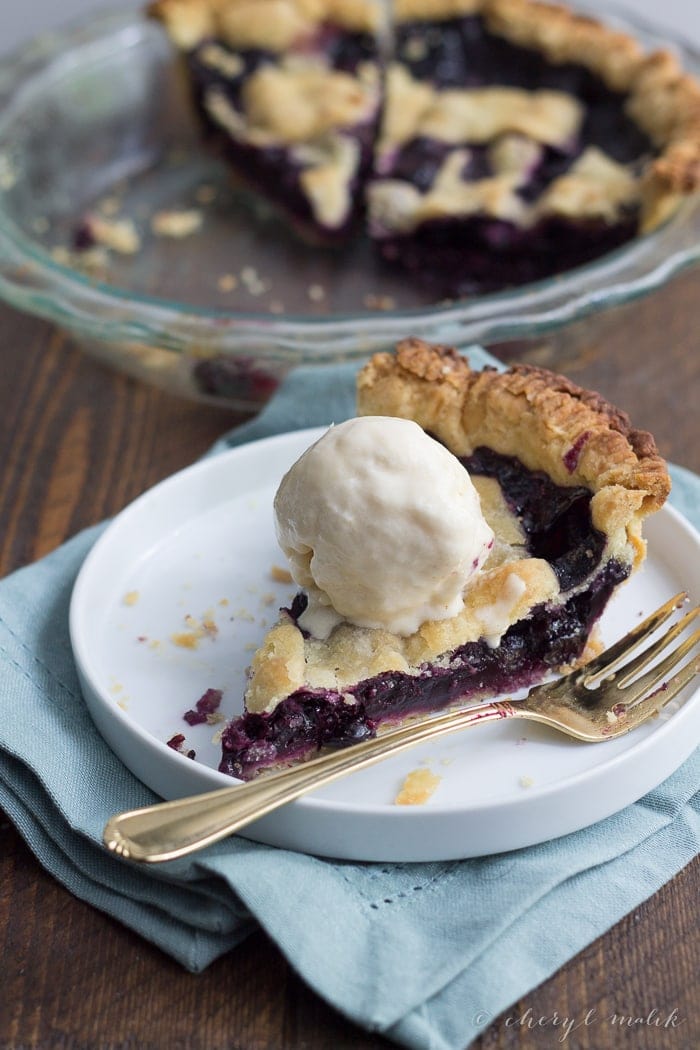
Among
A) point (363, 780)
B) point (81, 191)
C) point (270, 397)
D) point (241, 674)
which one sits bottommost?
point (81, 191)

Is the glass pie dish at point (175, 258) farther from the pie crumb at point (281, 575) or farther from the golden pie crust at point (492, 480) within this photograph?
the pie crumb at point (281, 575)

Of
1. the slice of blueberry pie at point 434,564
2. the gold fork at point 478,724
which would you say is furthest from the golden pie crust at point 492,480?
the gold fork at point 478,724

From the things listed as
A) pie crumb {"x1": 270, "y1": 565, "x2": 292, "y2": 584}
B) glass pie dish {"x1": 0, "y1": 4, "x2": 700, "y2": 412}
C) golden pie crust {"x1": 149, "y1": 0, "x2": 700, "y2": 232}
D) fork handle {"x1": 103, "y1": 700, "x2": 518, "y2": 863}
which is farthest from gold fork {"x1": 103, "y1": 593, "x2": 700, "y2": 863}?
golden pie crust {"x1": 149, "y1": 0, "x2": 700, "y2": 232}

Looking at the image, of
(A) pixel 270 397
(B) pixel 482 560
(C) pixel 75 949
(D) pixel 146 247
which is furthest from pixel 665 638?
(D) pixel 146 247

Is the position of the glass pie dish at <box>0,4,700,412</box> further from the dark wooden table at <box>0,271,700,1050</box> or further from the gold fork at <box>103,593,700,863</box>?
the dark wooden table at <box>0,271,700,1050</box>

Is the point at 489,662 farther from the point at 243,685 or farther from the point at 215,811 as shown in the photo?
the point at 215,811

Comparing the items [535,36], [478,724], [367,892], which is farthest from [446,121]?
[367,892]

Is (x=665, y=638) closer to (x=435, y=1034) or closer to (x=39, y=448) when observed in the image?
(x=435, y=1034)
